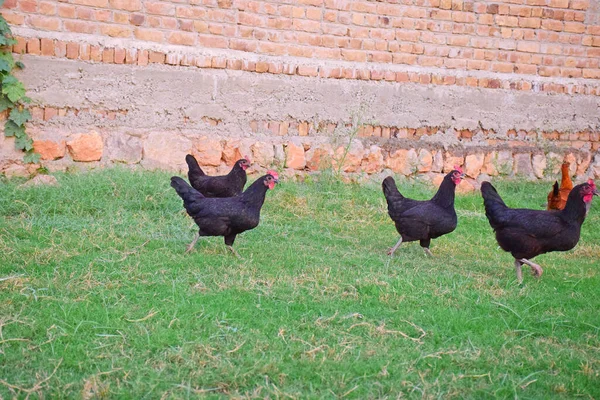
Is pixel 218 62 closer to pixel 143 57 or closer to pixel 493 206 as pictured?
pixel 143 57

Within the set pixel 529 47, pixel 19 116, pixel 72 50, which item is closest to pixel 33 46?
pixel 72 50

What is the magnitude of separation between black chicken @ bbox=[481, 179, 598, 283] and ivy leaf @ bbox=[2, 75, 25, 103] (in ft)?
16.3

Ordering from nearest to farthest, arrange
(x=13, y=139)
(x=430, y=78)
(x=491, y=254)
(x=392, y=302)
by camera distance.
Result: (x=392, y=302), (x=491, y=254), (x=13, y=139), (x=430, y=78)

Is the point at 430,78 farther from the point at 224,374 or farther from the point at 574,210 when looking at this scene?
the point at 224,374

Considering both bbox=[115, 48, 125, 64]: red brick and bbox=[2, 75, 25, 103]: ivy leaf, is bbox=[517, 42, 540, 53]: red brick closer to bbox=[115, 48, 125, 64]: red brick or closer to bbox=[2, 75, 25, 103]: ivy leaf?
bbox=[115, 48, 125, 64]: red brick

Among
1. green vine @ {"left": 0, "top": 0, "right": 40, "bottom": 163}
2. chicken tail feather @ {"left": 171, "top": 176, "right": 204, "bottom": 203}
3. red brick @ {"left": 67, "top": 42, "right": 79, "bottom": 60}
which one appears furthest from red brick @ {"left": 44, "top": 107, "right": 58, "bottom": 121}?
chicken tail feather @ {"left": 171, "top": 176, "right": 204, "bottom": 203}

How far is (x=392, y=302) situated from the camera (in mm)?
5230

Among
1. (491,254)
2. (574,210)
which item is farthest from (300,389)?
(491,254)

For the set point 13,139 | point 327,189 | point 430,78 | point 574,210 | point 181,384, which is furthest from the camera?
point 430,78

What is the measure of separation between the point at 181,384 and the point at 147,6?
5626 millimetres

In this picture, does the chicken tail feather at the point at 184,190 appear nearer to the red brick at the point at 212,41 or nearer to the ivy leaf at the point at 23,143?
the ivy leaf at the point at 23,143

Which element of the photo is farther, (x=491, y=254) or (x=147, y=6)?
(x=147, y=6)

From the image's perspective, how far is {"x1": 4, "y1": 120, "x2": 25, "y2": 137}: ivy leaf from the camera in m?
7.94

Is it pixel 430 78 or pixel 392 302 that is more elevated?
pixel 430 78
